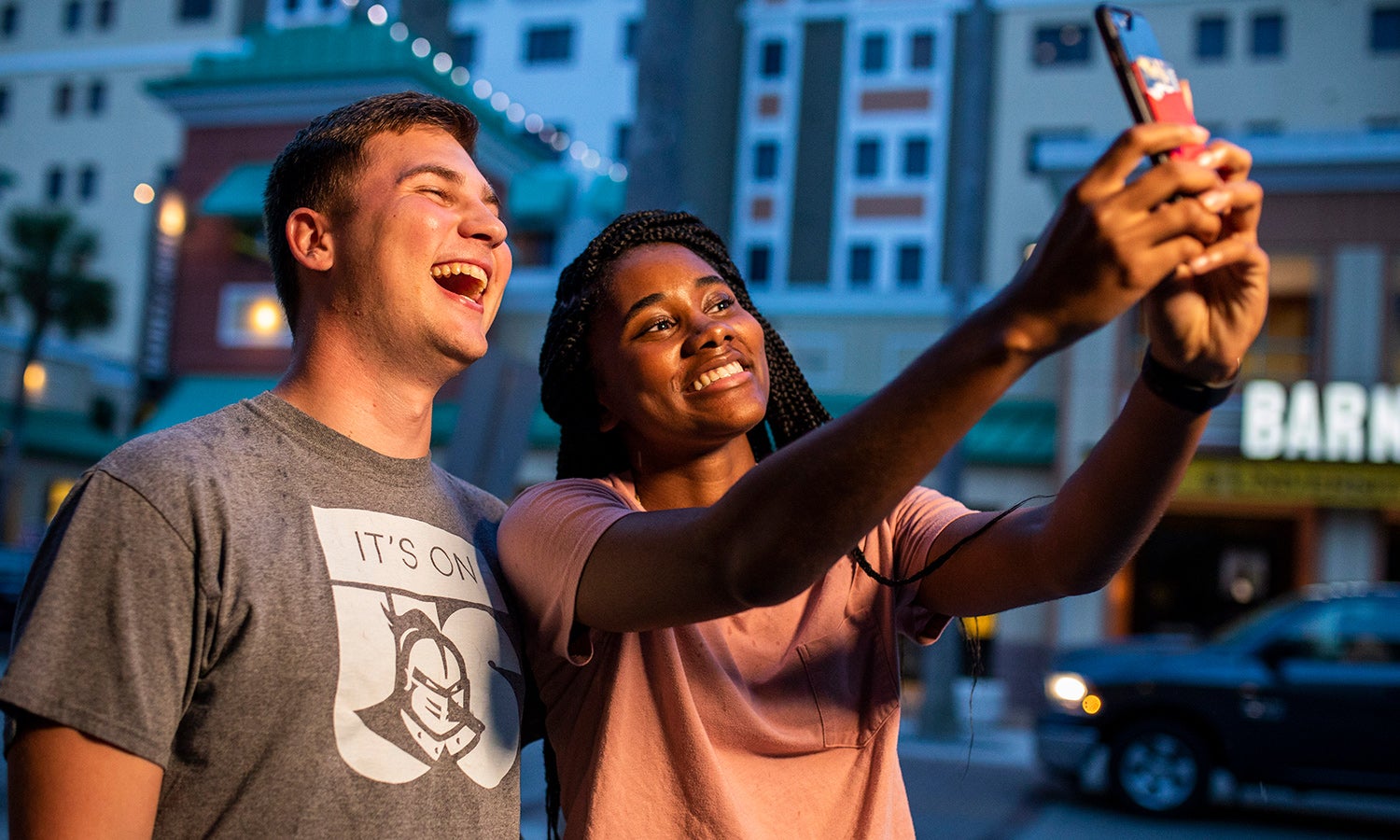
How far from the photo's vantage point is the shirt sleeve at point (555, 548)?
70.0 inches

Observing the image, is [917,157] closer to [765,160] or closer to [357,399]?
[765,160]

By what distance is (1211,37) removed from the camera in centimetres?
2473

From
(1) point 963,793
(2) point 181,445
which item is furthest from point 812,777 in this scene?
(1) point 963,793

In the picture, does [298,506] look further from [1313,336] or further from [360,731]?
[1313,336]

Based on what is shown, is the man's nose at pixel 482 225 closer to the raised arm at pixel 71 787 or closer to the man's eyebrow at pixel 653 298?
the man's eyebrow at pixel 653 298

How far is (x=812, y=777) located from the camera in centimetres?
191

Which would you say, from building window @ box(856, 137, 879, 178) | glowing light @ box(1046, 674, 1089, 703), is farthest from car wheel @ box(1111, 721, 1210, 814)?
building window @ box(856, 137, 879, 178)

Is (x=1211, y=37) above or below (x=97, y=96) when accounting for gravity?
above

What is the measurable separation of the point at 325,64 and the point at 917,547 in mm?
21560

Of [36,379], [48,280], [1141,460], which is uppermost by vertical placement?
[1141,460]

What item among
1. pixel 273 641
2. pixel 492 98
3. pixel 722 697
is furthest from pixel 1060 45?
pixel 273 641

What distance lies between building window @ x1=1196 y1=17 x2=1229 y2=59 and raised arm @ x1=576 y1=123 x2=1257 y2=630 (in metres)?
26.2

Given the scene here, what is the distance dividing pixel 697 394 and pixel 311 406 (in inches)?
24.6

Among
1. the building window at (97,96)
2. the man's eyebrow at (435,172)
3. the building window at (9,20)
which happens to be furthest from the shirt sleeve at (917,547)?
the building window at (9,20)
